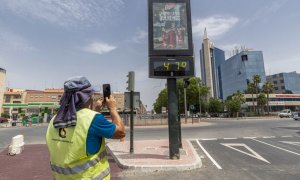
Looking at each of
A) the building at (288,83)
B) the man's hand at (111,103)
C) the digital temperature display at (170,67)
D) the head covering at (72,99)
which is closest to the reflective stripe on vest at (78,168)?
the head covering at (72,99)

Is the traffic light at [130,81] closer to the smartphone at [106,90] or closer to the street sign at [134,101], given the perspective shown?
the street sign at [134,101]

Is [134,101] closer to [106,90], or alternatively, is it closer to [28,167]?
[28,167]

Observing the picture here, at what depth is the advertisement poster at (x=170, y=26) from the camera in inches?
336

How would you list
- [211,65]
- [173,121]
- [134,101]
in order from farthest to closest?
1. [211,65]
2. [134,101]
3. [173,121]

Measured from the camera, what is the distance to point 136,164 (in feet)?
23.5

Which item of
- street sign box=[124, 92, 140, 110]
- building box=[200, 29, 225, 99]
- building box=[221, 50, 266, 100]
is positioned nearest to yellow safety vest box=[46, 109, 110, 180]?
street sign box=[124, 92, 140, 110]

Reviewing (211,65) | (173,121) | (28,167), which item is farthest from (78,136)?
(211,65)

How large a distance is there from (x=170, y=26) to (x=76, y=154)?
746 cm

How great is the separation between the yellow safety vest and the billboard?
6630 mm

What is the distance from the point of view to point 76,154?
1950 millimetres

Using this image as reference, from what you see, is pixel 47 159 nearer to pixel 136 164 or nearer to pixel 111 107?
pixel 136 164

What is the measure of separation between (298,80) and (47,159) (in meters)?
133

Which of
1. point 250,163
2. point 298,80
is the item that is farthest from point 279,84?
point 250,163

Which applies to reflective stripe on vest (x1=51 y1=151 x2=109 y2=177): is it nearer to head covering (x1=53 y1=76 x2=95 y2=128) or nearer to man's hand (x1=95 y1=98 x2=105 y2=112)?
head covering (x1=53 y1=76 x2=95 y2=128)
